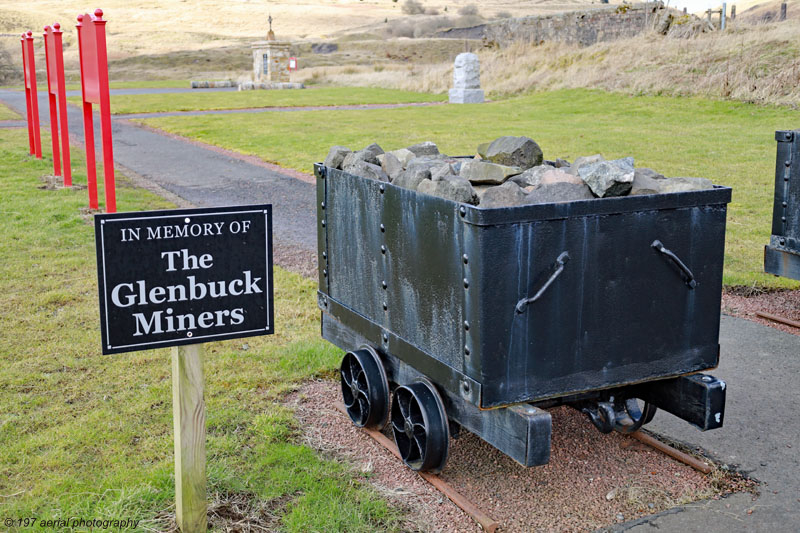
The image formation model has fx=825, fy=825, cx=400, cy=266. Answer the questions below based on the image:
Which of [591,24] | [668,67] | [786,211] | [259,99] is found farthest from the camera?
[591,24]

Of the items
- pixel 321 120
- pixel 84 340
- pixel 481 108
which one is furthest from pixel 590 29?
pixel 84 340

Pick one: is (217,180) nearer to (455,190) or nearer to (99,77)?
(99,77)

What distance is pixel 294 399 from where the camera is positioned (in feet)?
15.0

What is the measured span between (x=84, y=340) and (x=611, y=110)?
58.6 ft

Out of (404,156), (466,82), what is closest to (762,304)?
(404,156)

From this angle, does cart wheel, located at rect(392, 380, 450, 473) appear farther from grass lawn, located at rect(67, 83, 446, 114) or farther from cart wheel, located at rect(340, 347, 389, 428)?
grass lawn, located at rect(67, 83, 446, 114)

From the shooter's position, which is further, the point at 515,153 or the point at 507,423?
the point at 515,153

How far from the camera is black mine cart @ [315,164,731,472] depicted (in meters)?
3.05

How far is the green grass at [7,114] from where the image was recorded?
23.8m

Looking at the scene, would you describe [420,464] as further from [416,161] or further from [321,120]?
[321,120]

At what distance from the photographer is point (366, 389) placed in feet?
13.2

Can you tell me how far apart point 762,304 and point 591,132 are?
1141 centimetres

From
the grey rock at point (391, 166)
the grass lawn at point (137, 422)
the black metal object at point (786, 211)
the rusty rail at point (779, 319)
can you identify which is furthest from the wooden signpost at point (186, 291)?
the rusty rail at point (779, 319)

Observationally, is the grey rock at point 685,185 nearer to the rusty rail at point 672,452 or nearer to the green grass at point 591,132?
the rusty rail at point 672,452
